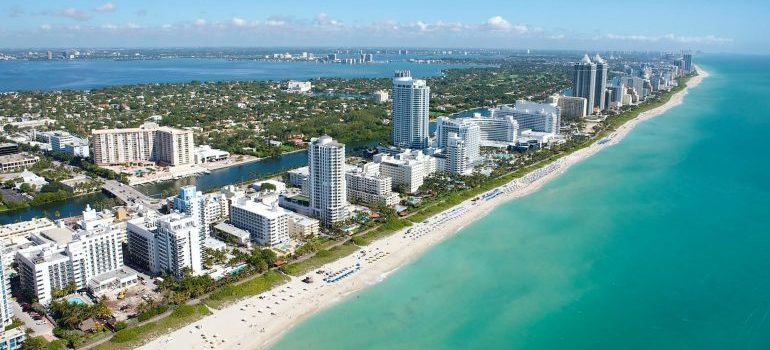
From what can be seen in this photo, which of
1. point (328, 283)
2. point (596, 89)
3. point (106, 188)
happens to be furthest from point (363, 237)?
point (596, 89)

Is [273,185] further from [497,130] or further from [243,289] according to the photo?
[497,130]

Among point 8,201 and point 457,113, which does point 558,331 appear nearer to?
point 8,201

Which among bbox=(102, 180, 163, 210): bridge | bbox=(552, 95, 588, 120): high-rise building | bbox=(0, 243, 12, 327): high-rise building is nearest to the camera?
bbox=(0, 243, 12, 327): high-rise building

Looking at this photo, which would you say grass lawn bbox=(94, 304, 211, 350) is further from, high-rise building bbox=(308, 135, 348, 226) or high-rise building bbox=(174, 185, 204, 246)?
high-rise building bbox=(308, 135, 348, 226)

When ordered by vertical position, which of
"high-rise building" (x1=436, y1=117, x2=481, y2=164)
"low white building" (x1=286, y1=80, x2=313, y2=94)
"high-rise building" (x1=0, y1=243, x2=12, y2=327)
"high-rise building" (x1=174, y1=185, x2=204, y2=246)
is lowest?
"high-rise building" (x1=0, y1=243, x2=12, y2=327)

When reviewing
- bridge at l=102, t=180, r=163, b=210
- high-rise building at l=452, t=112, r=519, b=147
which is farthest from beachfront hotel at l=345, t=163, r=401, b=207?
high-rise building at l=452, t=112, r=519, b=147

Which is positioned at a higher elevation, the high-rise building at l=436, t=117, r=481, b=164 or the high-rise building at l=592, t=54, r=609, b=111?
the high-rise building at l=592, t=54, r=609, b=111
